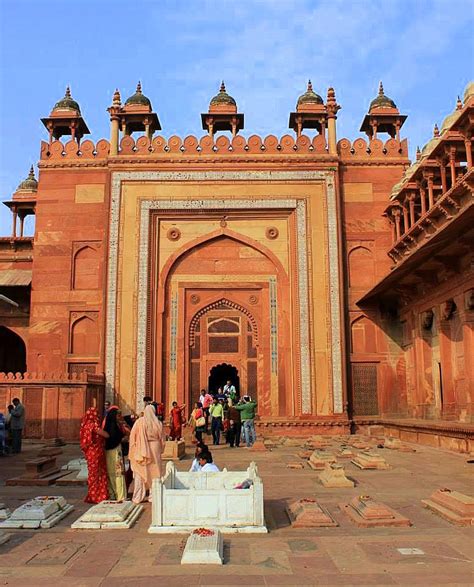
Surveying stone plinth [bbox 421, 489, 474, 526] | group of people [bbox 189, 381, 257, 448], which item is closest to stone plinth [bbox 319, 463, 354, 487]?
stone plinth [bbox 421, 489, 474, 526]

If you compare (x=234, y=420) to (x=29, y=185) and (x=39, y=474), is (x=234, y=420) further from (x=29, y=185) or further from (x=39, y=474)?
(x=29, y=185)

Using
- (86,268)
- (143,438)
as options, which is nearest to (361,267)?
(86,268)

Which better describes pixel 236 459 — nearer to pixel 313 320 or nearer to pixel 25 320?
pixel 313 320

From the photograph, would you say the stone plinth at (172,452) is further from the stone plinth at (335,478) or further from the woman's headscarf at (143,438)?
the woman's headscarf at (143,438)

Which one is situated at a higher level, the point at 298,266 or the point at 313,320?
the point at 298,266

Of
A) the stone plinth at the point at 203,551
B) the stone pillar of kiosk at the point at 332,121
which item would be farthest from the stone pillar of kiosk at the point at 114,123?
the stone plinth at the point at 203,551

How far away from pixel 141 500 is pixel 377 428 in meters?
10.6

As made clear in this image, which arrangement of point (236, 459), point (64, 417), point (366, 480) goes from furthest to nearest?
point (64, 417) < point (236, 459) < point (366, 480)

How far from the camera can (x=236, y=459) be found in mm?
10977

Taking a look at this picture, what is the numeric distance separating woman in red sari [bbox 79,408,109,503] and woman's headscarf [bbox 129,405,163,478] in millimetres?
320

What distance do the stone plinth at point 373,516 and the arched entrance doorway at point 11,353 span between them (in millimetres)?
18369

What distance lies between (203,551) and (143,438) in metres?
2.72

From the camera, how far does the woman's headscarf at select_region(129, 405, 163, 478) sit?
694 centimetres

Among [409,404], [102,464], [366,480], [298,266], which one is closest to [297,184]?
[298,266]
